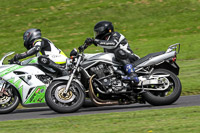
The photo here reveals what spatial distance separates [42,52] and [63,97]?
6.09ft

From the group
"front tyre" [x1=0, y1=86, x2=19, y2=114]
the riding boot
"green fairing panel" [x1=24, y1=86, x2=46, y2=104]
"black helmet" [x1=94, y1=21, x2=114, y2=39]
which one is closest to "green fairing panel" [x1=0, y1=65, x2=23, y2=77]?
"front tyre" [x1=0, y1=86, x2=19, y2=114]

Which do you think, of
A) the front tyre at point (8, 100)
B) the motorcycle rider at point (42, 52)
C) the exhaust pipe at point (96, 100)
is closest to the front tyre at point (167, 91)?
the exhaust pipe at point (96, 100)

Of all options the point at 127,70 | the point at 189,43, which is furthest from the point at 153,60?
the point at 189,43

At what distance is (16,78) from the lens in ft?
29.2

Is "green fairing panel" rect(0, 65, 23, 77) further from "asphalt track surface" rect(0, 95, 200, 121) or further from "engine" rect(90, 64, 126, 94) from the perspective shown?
"engine" rect(90, 64, 126, 94)

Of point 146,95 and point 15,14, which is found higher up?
point 15,14

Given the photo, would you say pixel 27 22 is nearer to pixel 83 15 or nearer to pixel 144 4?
pixel 83 15

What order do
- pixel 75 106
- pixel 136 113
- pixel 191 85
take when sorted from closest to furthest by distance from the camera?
1. pixel 136 113
2. pixel 75 106
3. pixel 191 85

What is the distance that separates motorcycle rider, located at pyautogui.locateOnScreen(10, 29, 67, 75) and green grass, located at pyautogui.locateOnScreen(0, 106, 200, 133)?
6.39ft

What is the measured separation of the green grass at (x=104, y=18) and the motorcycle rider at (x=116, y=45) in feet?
34.9

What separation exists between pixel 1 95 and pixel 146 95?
121 inches

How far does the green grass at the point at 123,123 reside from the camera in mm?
6113

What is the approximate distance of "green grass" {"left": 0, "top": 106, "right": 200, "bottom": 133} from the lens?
6.11m

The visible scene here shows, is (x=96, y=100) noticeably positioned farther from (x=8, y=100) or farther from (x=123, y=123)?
(x=8, y=100)
